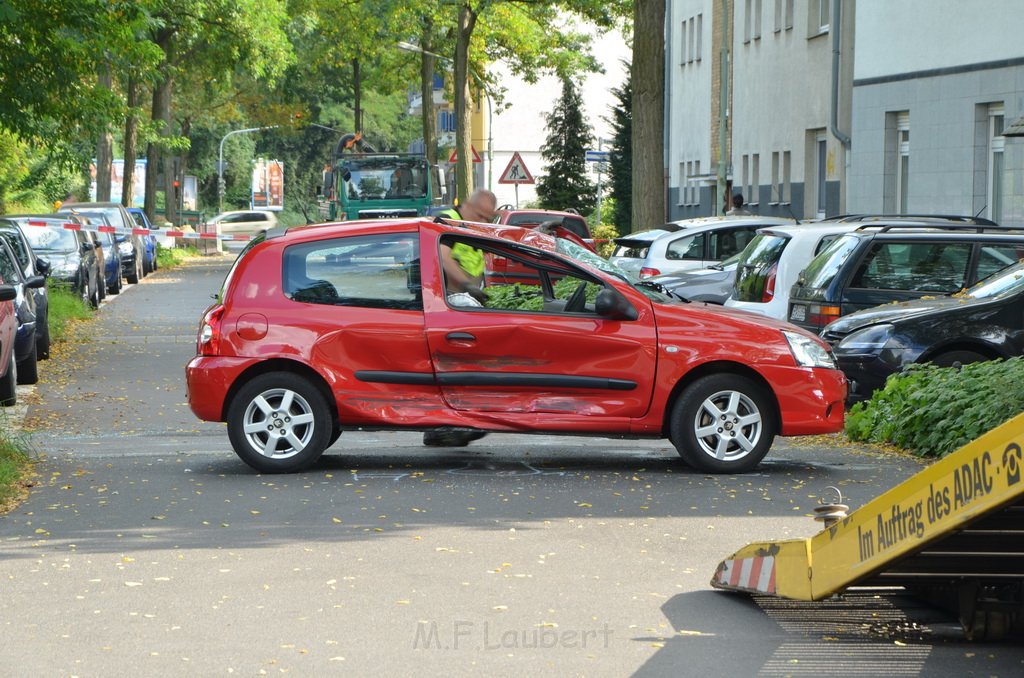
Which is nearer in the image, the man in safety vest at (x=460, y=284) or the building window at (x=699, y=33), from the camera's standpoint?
the man in safety vest at (x=460, y=284)

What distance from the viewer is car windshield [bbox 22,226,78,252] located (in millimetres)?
28703

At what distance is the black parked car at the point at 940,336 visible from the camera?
1359 cm

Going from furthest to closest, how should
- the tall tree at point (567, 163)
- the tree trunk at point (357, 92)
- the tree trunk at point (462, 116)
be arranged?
the tall tree at point (567, 163)
the tree trunk at point (357, 92)
the tree trunk at point (462, 116)

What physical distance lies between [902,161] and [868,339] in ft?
50.8

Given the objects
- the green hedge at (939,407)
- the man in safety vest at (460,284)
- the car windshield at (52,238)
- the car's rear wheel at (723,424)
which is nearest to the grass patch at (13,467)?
the man in safety vest at (460,284)

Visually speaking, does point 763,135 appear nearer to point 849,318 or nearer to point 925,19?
point 925,19

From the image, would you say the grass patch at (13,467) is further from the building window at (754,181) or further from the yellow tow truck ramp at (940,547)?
the building window at (754,181)

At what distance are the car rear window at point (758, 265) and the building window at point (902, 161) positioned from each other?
36.3ft

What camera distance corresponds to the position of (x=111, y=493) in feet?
33.0

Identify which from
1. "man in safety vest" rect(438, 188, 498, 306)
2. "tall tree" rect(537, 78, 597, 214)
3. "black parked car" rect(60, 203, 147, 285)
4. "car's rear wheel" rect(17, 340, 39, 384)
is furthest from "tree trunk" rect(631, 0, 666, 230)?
"tall tree" rect(537, 78, 597, 214)

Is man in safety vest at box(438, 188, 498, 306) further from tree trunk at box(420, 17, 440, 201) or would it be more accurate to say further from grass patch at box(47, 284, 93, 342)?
tree trunk at box(420, 17, 440, 201)

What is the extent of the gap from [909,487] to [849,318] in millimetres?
9104

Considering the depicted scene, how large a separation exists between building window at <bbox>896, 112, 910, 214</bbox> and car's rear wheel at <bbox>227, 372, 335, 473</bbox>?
19.1 m

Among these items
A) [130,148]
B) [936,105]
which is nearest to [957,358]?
[936,105]
